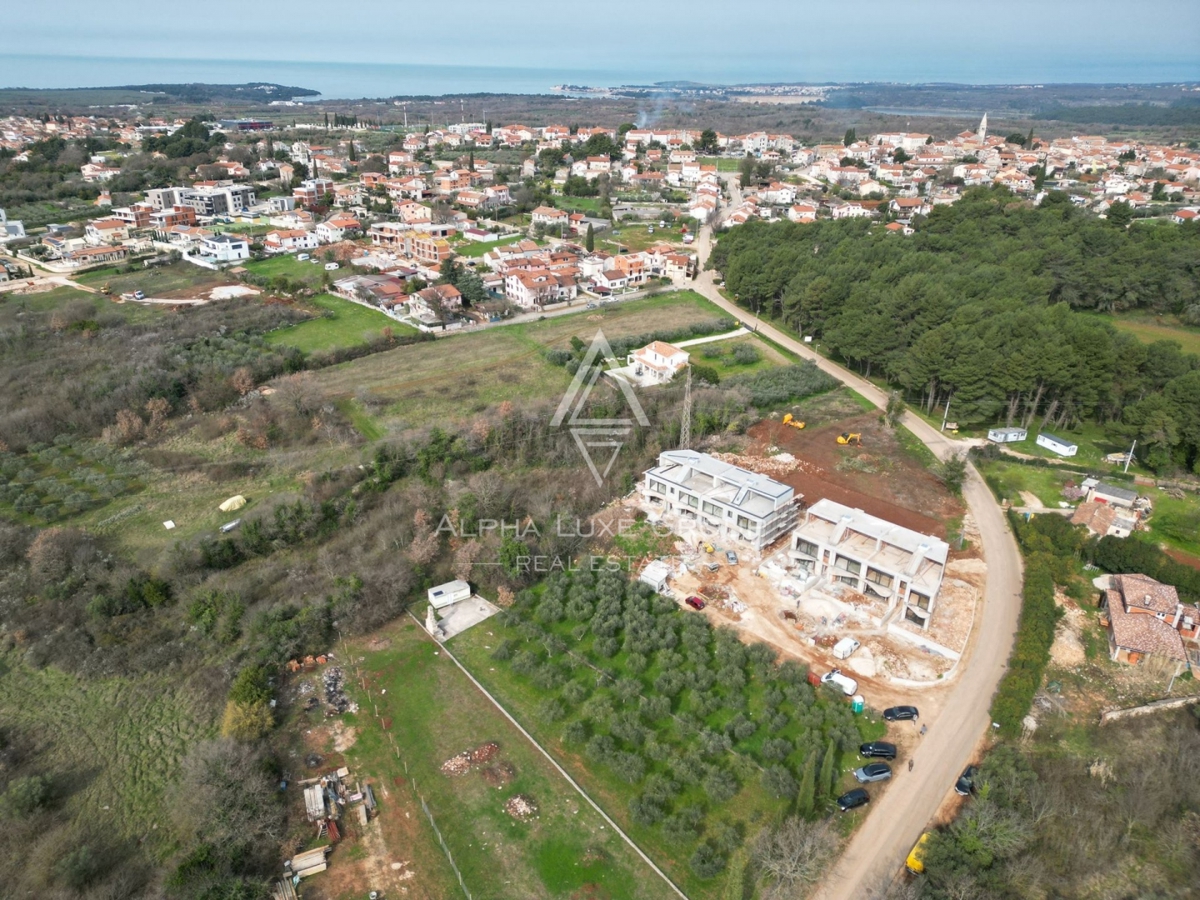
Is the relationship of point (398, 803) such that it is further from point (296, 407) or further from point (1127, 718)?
point (296, 407)

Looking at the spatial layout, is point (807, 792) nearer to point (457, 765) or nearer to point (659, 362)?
point (457, 765)

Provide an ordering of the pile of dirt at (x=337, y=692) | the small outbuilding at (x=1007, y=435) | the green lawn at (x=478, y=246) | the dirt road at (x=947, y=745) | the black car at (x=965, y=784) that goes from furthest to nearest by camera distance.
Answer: the green lawn at (x=478, y=246) → the small outbuilding at (x=1007, y=435) → the pile of dirt at (x=337, y=692) → the black car at (x=965, y=784) → the dirt road at (x=947, y=745)

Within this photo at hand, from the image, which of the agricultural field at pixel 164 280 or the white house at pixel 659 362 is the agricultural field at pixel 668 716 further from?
the agricultural field at pixel 164 280

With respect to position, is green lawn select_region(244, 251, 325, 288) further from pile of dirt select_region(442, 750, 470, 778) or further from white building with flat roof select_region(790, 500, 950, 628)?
pile of dirt select_region(442, 750, 470, 778)

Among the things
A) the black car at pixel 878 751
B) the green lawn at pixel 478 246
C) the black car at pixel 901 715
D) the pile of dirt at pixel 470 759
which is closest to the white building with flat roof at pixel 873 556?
the black car at pixel 901 715

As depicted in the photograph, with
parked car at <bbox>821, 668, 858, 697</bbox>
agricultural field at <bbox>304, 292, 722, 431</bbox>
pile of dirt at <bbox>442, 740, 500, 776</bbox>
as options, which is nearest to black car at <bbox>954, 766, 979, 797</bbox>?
parked car at <bbox>821, 668, 858, 697</bbox>

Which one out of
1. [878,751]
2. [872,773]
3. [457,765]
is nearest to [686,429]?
[878,751]

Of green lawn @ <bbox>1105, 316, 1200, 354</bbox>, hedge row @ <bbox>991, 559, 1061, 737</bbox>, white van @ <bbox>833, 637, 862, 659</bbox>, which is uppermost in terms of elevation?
green lawn @ <bbox>1105, 316, 1200, 354</bbox>
